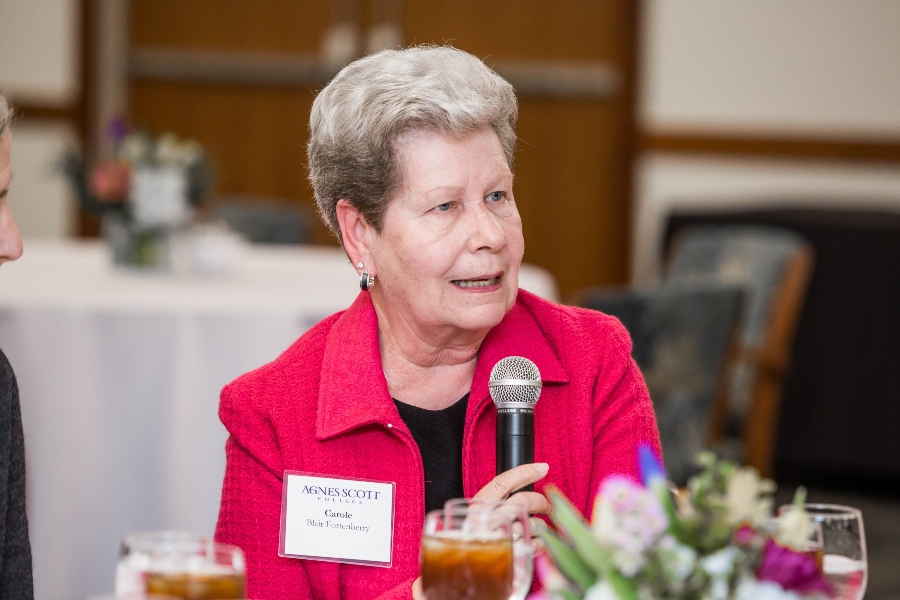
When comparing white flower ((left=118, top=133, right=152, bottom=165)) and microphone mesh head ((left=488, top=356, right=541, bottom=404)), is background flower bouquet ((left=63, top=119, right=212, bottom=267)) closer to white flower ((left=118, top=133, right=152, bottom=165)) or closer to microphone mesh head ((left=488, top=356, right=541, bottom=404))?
white flower ((left=118, top=133, right=152, bottom=165))

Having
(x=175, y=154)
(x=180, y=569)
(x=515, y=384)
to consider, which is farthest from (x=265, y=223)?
(x=180, y=569)

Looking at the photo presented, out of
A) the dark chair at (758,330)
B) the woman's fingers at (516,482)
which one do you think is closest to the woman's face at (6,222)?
the woman's fingers at (516,482)

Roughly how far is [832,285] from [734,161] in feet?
4.53

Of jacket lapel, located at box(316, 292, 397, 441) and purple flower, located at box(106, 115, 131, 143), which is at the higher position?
purple flower, located at box(106, 115, 131, 143)

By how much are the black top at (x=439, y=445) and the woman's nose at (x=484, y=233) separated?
0.26 metres

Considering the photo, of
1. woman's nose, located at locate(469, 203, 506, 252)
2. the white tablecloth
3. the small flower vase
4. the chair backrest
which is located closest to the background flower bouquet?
the small flower vase

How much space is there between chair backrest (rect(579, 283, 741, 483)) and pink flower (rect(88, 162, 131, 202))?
1495 millimetres

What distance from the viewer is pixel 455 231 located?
1555 millimetres

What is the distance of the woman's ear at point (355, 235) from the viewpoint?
1669 millimetres

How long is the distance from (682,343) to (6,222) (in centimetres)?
212

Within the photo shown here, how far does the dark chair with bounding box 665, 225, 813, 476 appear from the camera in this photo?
12.0ft

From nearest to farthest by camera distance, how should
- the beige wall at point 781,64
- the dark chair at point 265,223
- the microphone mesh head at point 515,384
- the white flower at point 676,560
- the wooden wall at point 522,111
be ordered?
the white flower at point 676,560 < the microphone mesh head at point 515,384 < the dark chair at point 265,223 < the beige wall at point 781,64 < the wooden wall at point 522,111

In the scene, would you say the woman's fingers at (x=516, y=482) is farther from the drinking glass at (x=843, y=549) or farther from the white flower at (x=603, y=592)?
the white flower at (x=603, y=592)

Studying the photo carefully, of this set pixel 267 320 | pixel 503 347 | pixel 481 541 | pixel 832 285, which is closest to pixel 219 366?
pixel 267 320
